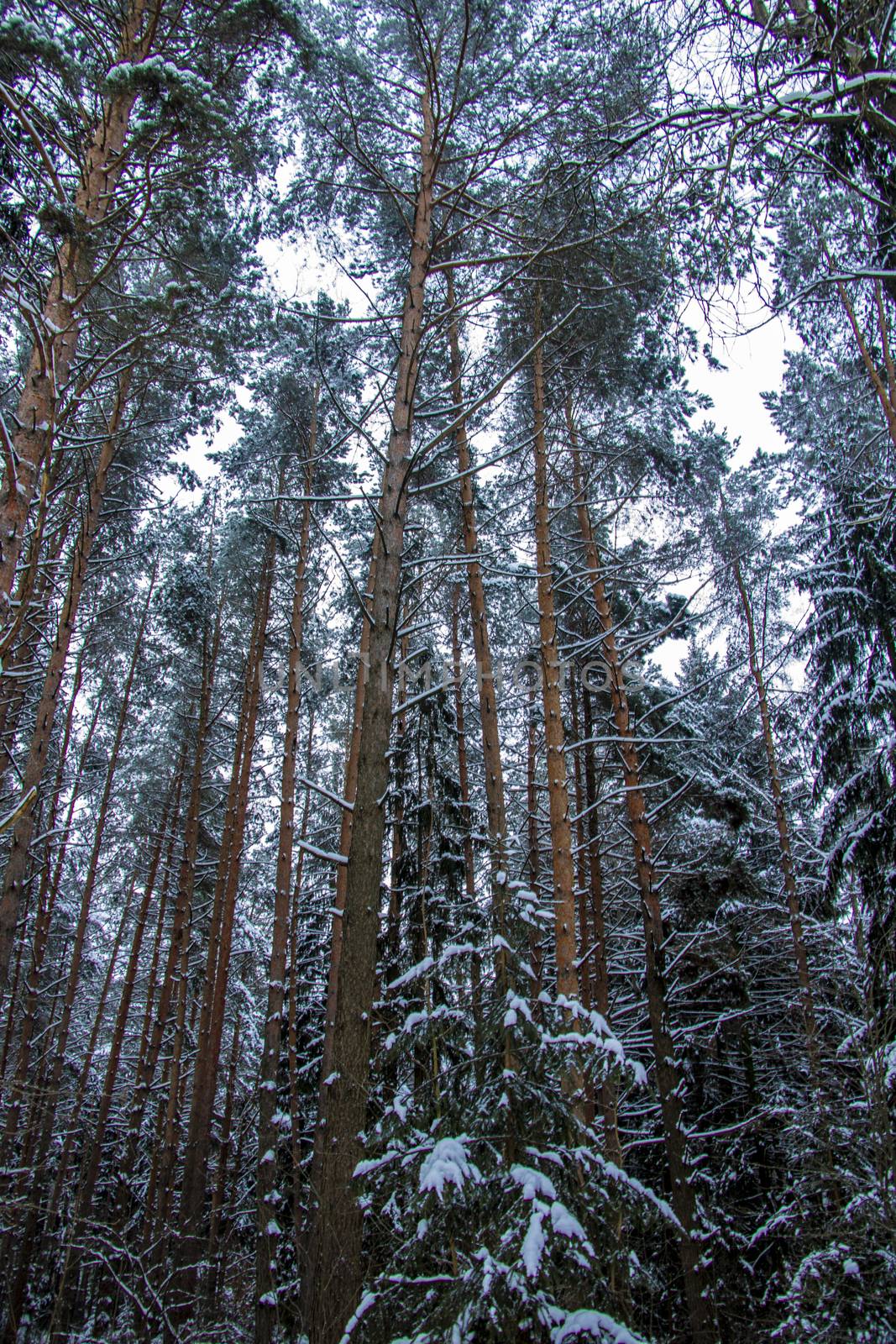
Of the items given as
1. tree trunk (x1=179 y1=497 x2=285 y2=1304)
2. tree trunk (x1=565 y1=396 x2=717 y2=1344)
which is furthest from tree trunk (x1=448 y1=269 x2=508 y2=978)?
tree trunk (x1=179 y1=497 x2=285 y2=1304)

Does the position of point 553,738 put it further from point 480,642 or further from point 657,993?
point 657,993

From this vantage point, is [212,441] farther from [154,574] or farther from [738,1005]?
[738,1005]

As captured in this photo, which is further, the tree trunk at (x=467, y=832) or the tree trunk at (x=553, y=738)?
the tree trunk at (x=553, y=738)

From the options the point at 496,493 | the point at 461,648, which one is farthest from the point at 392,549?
the point at 461,648

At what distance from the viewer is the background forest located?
142 inches

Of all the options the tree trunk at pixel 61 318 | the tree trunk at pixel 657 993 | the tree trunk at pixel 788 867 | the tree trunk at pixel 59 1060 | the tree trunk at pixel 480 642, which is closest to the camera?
the tree trunk at pixel 61 318

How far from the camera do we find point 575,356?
9258 mm

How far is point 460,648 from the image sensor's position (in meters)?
14.1

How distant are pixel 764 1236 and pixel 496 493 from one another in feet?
35.8

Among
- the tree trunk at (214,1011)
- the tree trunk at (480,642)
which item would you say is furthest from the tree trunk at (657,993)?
the tree trunk at (214,1011)

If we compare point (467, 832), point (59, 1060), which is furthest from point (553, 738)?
point (59, 1060)

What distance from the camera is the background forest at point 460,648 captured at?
142 inches

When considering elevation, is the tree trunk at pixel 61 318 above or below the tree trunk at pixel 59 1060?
above

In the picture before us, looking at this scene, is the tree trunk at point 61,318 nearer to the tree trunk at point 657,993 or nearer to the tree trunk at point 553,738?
the tree trunk at point 553,738
